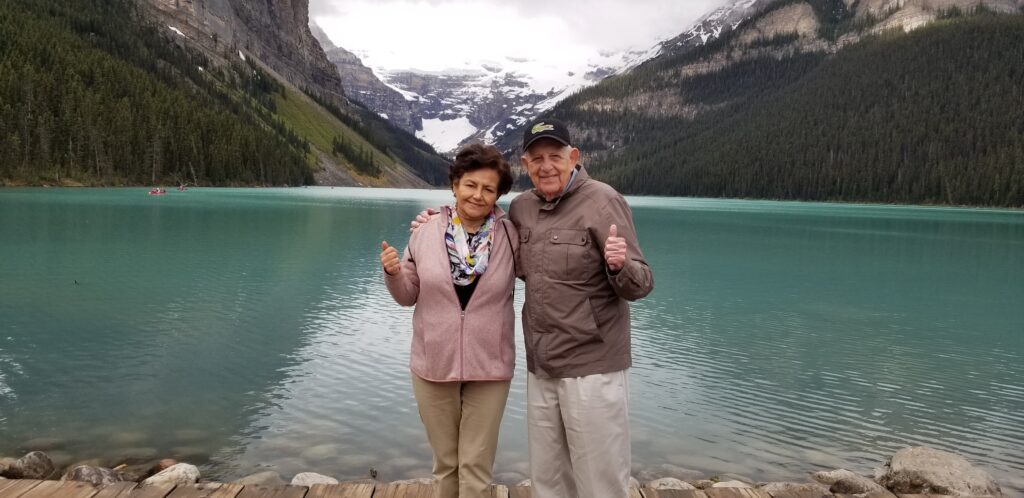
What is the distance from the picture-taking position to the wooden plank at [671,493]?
217 inches

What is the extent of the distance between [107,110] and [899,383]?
365ft

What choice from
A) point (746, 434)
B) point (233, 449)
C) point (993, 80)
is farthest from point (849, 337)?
point (993, 80)

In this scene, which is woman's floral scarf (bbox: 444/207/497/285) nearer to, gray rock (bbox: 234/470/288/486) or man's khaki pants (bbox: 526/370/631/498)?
man's khaki pants (bbox: 526/370/631/498)

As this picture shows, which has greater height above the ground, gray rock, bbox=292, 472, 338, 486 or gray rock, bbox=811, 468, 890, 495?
gray rock, bbox=811, 468, 890, 495

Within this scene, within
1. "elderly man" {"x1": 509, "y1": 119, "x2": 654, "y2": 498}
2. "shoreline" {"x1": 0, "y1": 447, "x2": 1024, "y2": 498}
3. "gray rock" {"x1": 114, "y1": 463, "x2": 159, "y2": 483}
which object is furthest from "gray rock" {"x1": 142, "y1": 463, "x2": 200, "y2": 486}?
"elderly man" {"x1": 509, "y1": 119, "x2": 654, "y2": 498}

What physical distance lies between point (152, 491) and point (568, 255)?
3755 millimetres

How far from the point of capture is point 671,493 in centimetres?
559

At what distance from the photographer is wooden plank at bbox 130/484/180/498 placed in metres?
5.25

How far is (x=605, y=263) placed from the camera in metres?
3.99

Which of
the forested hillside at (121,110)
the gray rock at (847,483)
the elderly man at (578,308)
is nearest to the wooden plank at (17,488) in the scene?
the elderly man at (578,308)

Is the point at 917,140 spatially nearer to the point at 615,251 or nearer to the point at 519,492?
the point at 519,492

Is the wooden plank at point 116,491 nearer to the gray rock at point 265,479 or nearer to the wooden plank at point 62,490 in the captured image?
the wooden plank at point 62,490

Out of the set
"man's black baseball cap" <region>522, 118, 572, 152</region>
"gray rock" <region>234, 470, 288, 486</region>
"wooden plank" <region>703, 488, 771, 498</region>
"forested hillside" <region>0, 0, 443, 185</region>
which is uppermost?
"forested hillside" <region>0, 0, 443, 185</region>

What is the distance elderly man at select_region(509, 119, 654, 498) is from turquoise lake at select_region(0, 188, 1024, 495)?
4572mm
